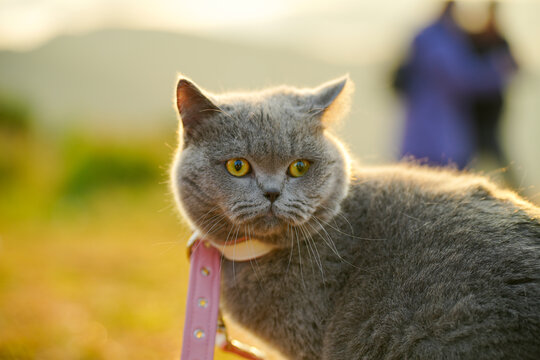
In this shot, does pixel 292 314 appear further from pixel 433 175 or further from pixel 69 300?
pixel 69 300

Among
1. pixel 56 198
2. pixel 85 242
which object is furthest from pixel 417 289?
pixel 56 198

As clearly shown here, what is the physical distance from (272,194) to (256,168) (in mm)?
119

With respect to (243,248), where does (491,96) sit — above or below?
above

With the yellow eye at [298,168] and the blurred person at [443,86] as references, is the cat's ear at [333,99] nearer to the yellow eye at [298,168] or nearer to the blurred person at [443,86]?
the yellow eye at [298,168]

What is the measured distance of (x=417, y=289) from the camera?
1400 millimetres

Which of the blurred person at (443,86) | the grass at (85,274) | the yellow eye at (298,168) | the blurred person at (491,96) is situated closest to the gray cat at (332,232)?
the yellow eye at (298,168)

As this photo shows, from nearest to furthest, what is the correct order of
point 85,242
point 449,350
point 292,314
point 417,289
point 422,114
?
point 449,350, point 417,289, point 292,314, point 422,114, point 85,242

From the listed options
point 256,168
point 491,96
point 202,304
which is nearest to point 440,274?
point 256,168

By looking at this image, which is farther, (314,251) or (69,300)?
(69,300)

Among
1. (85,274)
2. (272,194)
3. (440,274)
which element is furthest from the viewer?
(85,274)

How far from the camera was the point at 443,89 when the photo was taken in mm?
3346

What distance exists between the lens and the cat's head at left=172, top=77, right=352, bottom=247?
1.52 meters

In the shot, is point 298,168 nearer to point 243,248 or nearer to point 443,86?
point 243,248

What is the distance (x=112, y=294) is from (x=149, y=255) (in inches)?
42.1
